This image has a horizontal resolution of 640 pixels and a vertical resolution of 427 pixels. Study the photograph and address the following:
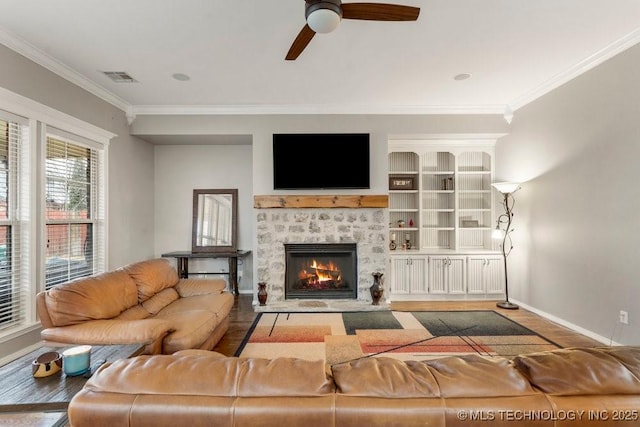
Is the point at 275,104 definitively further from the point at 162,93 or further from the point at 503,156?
the point at 503,156

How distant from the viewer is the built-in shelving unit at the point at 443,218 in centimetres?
471

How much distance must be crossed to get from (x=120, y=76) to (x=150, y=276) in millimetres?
2316

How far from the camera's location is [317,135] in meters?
4.38

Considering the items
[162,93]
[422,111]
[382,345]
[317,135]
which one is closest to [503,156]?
[422,111]

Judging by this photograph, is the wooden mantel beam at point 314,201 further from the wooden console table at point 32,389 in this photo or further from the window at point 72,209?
the wooden console table at point 32,389

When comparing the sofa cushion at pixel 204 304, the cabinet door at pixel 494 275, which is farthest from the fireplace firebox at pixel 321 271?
the cabinet door at pixel 494 275

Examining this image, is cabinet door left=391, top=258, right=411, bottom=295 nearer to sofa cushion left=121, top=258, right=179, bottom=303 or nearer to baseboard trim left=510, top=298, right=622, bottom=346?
baseboard trim left=510, top=298, right=622, bottom=346

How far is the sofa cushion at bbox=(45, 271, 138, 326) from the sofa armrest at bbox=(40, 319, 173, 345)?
0.08 meters

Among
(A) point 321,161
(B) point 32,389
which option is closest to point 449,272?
(A) point 321,161

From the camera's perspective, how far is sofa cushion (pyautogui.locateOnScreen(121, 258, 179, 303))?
9.45 feet

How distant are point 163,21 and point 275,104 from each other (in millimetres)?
1956

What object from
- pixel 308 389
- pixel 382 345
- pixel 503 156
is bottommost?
pixel 382 345

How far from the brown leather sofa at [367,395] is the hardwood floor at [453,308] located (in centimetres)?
232

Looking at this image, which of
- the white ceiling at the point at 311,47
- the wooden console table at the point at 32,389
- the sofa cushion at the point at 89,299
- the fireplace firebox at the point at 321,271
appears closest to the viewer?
the wooden console table at the point at 32,389
